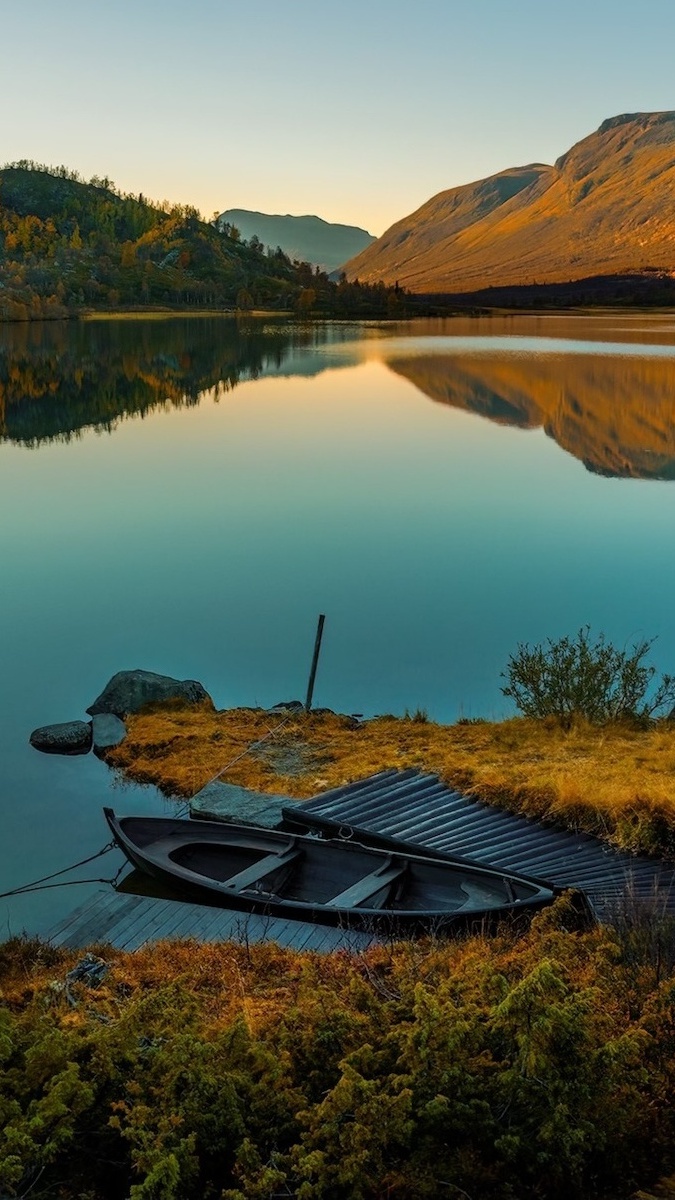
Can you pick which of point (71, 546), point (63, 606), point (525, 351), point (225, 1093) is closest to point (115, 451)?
point (71, 546)

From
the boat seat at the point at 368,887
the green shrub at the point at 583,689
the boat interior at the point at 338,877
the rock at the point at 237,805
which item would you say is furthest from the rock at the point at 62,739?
the green shrub at the point at 583,689

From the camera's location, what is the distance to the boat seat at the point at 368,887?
39.8 feet

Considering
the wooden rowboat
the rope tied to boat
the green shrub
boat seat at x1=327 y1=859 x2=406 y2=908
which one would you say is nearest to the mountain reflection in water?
the green shrub

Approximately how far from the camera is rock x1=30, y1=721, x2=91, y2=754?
771 inches

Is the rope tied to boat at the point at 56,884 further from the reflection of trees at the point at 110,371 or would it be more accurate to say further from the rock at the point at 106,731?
the reflection of trees at the point at 110,371

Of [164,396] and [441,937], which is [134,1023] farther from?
[164,396]

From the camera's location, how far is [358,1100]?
18.5 ft

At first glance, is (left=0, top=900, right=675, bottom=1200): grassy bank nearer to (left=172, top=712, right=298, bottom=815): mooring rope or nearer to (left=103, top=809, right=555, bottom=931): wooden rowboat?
(left=103, top=809, right=555, bottom=931): wooden rowboat

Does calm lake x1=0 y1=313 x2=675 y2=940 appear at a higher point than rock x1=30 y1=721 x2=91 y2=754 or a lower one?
higher

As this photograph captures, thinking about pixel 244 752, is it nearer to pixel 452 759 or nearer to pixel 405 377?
pixel 452 759

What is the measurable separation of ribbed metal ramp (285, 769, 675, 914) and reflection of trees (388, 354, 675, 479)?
40447 millimetres

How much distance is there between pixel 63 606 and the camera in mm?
29328

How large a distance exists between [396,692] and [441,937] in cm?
1218

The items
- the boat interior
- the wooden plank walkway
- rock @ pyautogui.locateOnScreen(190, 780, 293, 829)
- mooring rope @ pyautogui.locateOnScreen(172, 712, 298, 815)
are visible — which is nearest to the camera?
the wooden plank walkway
